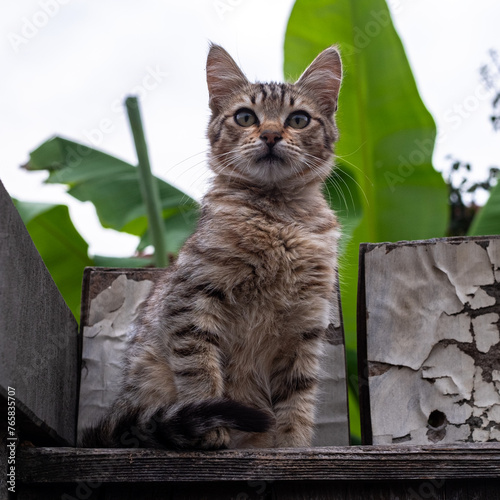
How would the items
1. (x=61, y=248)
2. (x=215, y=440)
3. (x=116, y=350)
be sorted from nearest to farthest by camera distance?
(x=215, y=440), (x=116, y=350), (x=61, y=248)

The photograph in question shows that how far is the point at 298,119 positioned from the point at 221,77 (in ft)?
1.38

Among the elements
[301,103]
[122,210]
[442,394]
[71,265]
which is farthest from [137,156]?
[442,394]

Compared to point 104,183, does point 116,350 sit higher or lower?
lower

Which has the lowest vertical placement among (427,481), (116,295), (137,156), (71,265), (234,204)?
(427,481)

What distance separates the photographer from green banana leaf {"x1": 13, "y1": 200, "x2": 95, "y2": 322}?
12.7 ft

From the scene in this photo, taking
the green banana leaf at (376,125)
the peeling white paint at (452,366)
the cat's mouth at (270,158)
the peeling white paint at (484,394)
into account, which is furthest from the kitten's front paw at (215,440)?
the green banana leaf at (376,125)

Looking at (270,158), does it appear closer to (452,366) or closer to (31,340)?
(452,366)

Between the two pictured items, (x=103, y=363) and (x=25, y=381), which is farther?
(x=103, y=363)

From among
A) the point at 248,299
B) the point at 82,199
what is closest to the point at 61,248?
the point at 82,199

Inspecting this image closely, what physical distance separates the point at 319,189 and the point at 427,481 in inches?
47.5

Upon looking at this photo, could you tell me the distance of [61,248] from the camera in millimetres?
3912

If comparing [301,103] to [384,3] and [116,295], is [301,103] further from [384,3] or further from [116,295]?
[384,3]

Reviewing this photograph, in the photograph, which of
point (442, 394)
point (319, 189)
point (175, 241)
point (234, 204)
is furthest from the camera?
point (175, 241)

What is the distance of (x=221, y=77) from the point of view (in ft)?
8.73
